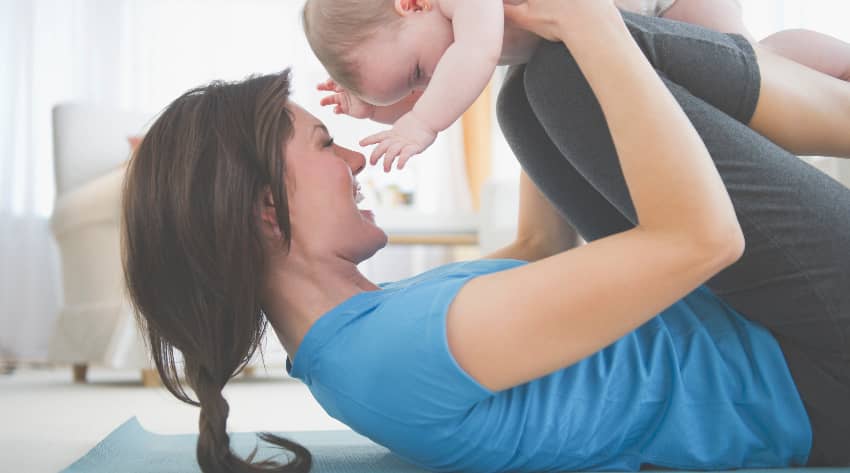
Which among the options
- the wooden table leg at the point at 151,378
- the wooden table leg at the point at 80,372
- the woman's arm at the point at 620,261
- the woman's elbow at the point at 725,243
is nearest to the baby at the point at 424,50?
the woman's arm at the point at 620,261

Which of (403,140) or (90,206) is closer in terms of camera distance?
(403,140)

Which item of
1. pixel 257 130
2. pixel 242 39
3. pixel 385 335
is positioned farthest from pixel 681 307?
pixel 242 39

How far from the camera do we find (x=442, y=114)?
114 cm

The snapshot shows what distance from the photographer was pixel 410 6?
1.25 meters

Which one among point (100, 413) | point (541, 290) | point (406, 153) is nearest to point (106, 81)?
point (100, 413)

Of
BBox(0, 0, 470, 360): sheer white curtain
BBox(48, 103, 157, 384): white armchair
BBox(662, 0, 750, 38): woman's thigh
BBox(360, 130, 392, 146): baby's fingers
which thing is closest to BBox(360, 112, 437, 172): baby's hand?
BBox(360, 130, 392, 146): baby's fingers

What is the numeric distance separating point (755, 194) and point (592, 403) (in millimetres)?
301

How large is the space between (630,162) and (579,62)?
0.13 m

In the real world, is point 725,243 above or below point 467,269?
above

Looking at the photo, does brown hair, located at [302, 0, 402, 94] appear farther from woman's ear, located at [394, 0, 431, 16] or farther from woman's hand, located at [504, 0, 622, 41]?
woman's hand, located at [504, 0, 622, 41]

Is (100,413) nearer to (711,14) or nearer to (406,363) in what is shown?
(406,363)

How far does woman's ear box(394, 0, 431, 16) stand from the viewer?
124 centimetres

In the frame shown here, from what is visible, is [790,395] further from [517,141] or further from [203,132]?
[203,132]

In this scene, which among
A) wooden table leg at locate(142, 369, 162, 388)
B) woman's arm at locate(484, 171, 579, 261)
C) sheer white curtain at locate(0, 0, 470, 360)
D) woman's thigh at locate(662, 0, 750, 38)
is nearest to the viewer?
woman's thigh at locate(662, 0, 750, 38)
